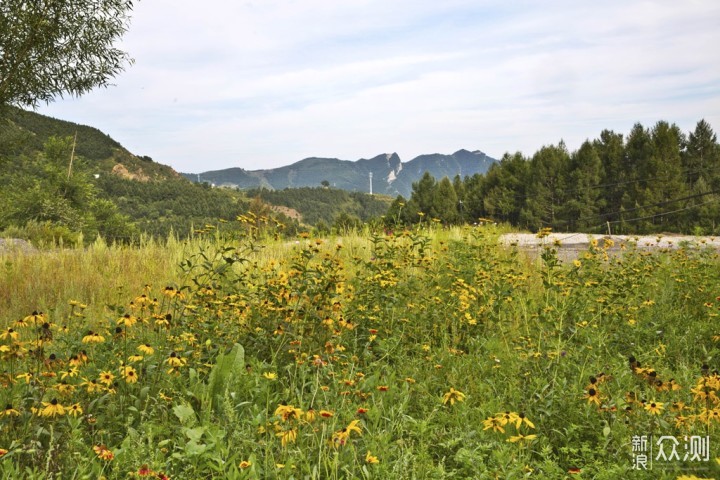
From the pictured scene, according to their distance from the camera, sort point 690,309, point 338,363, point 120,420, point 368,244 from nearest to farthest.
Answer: point 120,420
point 338,363
point 690,309
point 368,244

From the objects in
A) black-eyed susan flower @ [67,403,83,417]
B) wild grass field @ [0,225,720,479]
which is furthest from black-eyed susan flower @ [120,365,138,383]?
black-eyed susan flower @ [67,403,83,417]

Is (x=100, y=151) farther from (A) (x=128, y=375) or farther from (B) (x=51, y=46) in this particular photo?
(A) (x=128, y=375)

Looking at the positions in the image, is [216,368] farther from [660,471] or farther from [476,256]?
[476,256]

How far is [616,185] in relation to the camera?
30453mm

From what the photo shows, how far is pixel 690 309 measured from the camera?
536 centimetres

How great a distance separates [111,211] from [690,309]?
3133 cm

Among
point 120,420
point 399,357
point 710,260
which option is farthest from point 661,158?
point 120,420

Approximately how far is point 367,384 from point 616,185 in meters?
31.7

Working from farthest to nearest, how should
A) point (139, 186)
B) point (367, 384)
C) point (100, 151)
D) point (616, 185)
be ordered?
1. point (100, 151)
2. point (139, 186)
3. point (616, 185)
4. point (367, 384)

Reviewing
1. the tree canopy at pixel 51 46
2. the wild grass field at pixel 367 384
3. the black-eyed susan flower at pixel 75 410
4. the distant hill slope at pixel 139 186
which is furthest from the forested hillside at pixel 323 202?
the black-eyed susan flower at pixel 75 410

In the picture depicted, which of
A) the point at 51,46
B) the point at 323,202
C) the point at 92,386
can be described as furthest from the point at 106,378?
the point at 323,202

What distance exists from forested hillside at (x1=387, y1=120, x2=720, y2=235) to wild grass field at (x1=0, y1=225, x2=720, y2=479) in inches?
905

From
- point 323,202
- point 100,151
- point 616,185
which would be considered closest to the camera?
point 616,185

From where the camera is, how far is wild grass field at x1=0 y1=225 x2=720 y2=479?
7.54 ft
